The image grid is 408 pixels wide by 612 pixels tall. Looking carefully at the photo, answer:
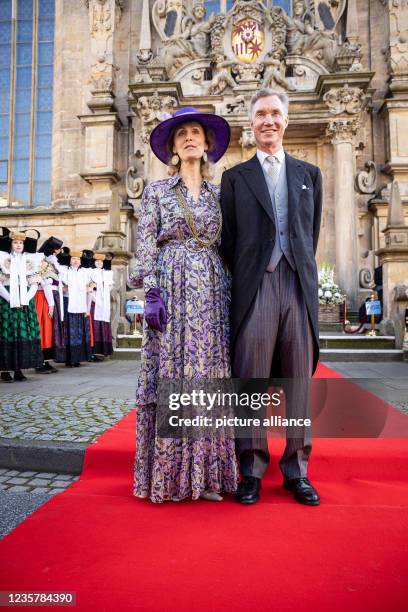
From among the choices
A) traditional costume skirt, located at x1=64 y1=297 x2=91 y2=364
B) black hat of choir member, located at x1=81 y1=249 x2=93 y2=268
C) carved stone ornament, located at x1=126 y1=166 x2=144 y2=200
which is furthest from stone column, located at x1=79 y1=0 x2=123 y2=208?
traditional costume skirt, located at x1=64 y1=297 x2=91 y2=364

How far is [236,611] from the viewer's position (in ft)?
4.61

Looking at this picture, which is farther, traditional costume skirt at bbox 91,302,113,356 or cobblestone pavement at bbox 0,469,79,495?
traditional costume skirt at bbox 91,302,113,356

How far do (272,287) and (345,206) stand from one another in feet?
36.8

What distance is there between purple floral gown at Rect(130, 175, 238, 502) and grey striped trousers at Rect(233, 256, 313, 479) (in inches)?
4.4

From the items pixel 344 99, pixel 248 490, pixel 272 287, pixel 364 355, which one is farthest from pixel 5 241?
pixel 344 99

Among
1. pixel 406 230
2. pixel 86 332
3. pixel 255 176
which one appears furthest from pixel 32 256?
pixel 406 230

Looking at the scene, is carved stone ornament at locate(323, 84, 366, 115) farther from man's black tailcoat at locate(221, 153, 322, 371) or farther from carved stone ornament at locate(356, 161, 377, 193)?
man's black tailcoat at locate(221, 153, 322, 371)

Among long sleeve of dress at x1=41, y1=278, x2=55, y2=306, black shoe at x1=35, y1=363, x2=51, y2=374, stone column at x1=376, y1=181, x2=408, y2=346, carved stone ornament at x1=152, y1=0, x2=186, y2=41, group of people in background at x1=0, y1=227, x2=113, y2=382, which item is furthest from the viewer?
carved stone ornament at x1=152, y1=0, x2=186, y2=41

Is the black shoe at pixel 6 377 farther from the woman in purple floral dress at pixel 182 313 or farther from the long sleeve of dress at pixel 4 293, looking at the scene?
the woman in purple floral dress at pixel 182 313

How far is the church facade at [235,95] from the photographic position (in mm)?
12836

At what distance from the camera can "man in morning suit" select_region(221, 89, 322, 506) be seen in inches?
90.5

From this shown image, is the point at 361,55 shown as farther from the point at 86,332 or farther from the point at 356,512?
the point at 356,512

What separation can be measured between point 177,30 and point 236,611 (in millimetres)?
16260

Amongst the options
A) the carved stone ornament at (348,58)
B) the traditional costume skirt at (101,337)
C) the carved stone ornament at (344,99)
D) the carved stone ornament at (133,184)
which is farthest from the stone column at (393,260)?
the carved stone ornament at (133,184)
